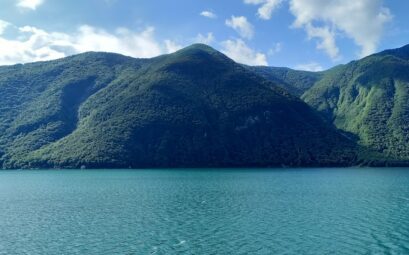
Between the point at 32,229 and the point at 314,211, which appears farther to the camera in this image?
the point at 314,211

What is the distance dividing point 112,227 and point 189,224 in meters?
9.83

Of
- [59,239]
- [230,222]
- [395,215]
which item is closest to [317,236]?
[230,222]

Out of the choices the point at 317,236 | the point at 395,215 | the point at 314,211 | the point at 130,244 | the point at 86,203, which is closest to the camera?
the point at 130,244

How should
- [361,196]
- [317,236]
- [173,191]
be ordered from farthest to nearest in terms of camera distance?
[173,191] → [361,196] → [317,236]

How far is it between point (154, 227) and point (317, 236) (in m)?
19.8

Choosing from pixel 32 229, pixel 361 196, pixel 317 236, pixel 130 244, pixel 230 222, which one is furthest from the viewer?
pixel 361 196

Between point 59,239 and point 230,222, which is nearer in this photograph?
point 59,239

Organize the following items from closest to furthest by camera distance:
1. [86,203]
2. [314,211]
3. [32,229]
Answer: [32,229]
[314,211]
[86,203]

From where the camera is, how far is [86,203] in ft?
263

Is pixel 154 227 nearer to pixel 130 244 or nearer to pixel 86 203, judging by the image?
pixel 130 244

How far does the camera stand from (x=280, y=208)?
73.1 m

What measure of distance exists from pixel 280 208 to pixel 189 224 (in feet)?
67.8

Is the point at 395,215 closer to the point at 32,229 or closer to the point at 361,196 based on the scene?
the point at 361,196

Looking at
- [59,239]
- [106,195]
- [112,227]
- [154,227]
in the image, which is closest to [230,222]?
[154,227]
